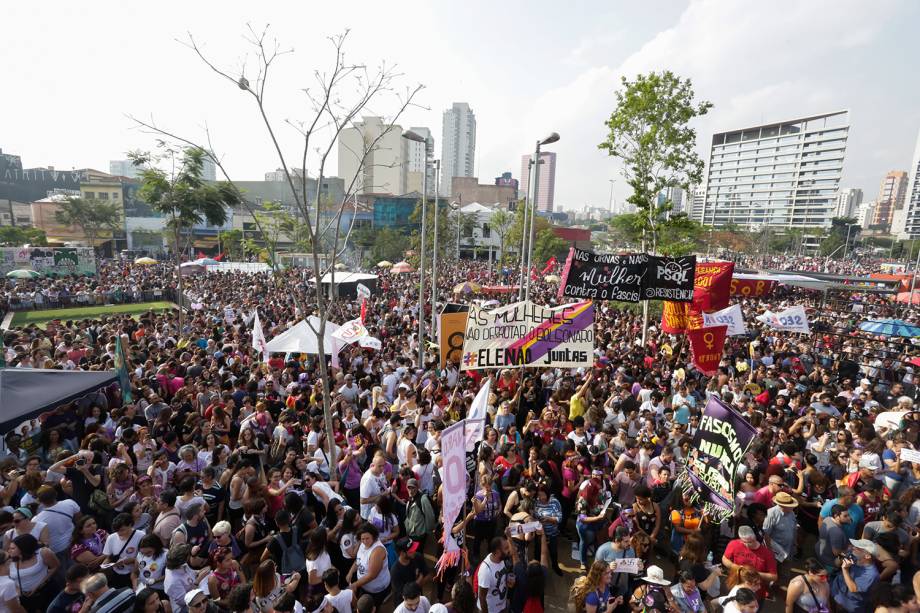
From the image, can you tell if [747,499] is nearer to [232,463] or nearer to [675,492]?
[675,492]

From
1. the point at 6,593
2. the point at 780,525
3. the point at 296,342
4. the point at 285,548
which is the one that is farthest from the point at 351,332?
the point at 780,525

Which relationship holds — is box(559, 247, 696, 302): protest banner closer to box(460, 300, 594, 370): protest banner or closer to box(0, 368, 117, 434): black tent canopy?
Answer: box(460, 300, 594, 370): protest banner

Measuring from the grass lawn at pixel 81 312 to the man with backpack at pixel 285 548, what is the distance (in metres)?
25.2

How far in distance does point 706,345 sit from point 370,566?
9686mm

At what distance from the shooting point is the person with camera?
5062 millimetres

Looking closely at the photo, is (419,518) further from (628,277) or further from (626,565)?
(628,277)

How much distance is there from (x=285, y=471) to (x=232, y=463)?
814mm

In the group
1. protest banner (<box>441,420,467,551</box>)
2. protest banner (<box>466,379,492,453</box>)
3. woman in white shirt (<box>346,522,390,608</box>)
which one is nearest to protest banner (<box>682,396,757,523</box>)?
protest banner (<box>466,379,492,453</box>)

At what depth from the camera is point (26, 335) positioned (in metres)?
14.5

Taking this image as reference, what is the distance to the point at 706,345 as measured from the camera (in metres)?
11.9

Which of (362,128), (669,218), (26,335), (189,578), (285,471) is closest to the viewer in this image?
(189,578)

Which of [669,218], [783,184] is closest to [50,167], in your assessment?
[669,218]

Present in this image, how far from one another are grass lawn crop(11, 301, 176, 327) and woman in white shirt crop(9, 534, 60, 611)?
952 inches

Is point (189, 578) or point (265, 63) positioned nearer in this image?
point (189, 578)
